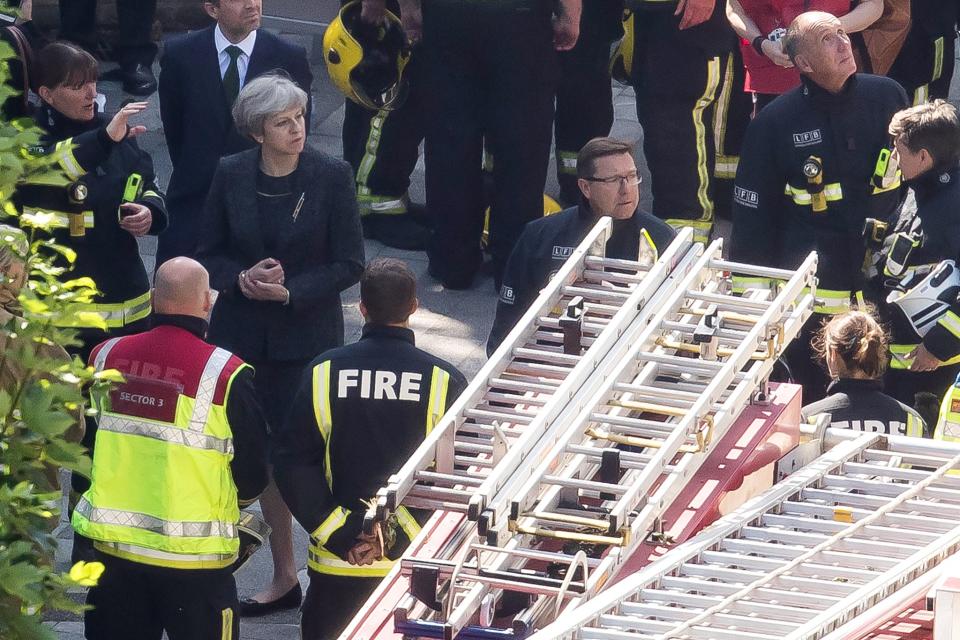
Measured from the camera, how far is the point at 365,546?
5.76 metres

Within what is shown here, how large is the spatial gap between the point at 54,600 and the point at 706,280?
2806 mm

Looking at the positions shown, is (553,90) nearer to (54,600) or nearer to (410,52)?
(410,52)

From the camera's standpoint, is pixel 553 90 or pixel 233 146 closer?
pixel 233 146

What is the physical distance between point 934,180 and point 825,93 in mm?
628

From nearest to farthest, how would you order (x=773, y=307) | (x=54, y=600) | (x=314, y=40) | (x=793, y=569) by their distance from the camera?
(x=54, y=600) → (x=793, y=569) → (x=773, y=307) → (x=314, y=40)

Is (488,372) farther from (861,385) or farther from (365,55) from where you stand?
(365,55)

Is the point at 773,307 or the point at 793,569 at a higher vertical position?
the point at 773,307

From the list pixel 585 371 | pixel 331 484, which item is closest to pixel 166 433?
pixel 331 484

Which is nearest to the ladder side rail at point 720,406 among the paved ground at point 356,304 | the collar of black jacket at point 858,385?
the collar of black jacket at point 858,385

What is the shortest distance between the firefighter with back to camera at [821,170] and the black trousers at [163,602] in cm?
266

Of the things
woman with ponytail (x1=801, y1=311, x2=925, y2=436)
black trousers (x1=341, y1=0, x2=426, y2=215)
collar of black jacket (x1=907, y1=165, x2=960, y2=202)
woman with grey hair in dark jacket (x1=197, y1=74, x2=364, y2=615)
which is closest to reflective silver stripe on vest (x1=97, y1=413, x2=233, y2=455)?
woman with grey hair in dark jacket (x1=197, y1=74, x2=364, y2=615)

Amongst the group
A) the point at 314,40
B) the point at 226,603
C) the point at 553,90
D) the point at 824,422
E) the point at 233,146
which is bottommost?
the point at 226,603

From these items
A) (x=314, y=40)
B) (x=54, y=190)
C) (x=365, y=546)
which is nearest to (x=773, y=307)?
(x=365, y=546)

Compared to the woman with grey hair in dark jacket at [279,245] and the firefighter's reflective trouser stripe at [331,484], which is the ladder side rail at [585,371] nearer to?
the firefighter's reflective trouser stripe at [331,484]
